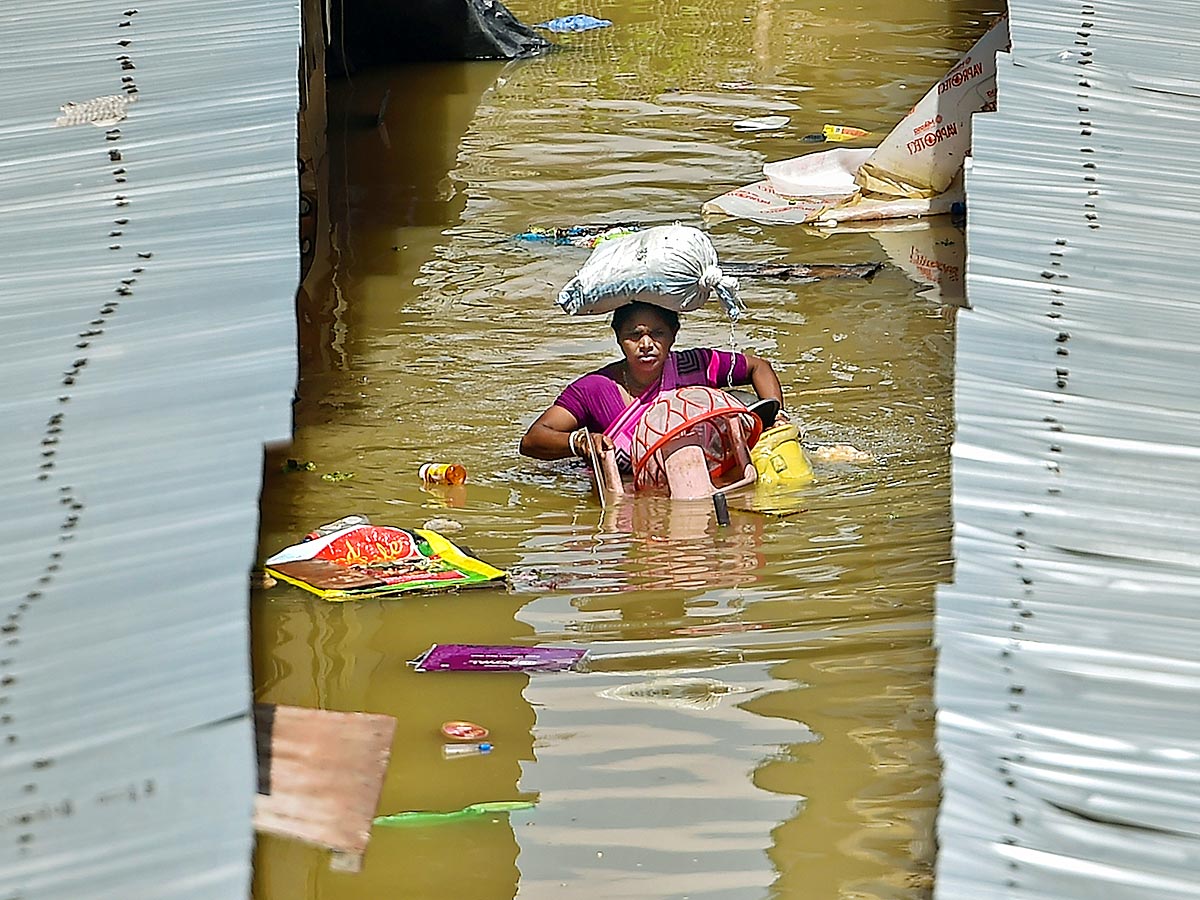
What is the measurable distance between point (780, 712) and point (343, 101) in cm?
951

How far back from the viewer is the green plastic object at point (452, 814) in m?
3.80

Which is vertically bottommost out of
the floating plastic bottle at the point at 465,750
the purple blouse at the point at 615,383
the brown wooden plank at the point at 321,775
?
the floating plastic bottle at the point at 465,750

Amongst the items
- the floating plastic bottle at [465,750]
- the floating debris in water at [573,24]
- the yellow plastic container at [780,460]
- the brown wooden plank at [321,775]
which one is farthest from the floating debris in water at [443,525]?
the floating debris in water at [573,24]

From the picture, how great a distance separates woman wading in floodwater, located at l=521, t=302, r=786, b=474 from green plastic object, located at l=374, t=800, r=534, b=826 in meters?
2.06

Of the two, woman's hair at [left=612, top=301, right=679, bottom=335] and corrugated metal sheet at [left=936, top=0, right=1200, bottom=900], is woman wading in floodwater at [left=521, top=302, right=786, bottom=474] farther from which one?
corrugated metal sheet at [left=936, top=0, right=1200, bottom=900]

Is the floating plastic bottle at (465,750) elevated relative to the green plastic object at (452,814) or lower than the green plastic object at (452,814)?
elevated

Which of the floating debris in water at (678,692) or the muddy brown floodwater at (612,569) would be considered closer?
the muddy brown floodwater at (612,569)

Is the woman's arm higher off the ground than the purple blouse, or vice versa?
the purple blouse

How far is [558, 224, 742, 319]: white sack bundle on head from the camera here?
5641 mm

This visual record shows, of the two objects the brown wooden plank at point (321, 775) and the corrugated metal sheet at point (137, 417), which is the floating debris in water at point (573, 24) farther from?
the brown wooden plank at point (321, 775)

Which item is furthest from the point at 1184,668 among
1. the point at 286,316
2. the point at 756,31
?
the point at 756,31

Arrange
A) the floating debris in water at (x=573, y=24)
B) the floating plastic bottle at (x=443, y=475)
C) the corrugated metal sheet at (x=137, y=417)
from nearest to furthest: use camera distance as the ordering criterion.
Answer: the corrugated metal sheet at (x=137, y=417), the floating plastic bottle at (x=443, y=475), the floating debris in water at (x=573, y=24)

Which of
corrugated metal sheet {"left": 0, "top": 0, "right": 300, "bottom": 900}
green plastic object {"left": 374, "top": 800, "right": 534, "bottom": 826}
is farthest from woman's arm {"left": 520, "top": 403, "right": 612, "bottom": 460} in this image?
green plastic object {"left": 374, "top": 800, "right": 534, "bottom": 826}

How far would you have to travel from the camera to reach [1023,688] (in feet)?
9.71
